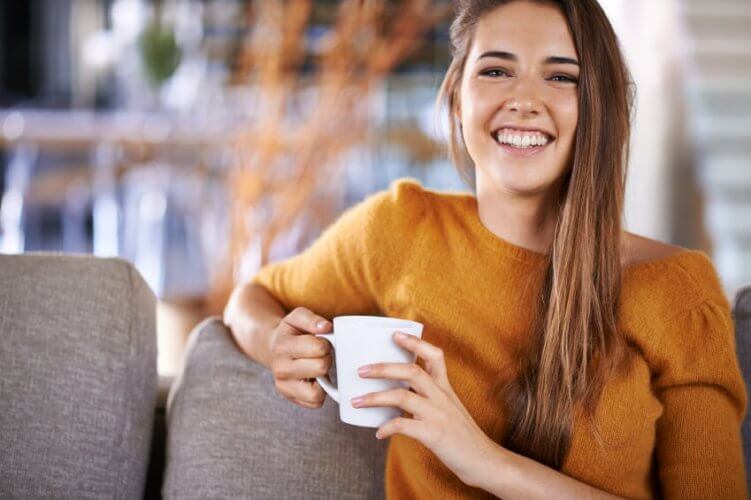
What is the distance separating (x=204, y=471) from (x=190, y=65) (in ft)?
16.6

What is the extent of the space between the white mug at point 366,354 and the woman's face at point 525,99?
335 millimetres

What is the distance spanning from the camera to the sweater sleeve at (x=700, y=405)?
1.00 meters

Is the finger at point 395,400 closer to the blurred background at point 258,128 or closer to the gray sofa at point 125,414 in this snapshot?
the gray sofa at point 125,414

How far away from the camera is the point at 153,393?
1.29 m

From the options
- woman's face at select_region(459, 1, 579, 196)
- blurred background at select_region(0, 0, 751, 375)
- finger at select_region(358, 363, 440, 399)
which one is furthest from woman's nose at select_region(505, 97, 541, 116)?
finger at select_region(358, 363, 440, 399)

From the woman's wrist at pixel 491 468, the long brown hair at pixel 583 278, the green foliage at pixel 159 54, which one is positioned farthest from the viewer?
the green foliage at pixel 159 54

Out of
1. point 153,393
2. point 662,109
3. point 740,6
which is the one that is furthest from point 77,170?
point 153,393

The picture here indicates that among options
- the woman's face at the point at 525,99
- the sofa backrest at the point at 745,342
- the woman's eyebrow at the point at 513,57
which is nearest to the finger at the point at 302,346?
the woman's face at the point at 525,99

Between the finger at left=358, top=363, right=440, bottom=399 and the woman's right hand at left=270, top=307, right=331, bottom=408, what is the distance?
0.40ft

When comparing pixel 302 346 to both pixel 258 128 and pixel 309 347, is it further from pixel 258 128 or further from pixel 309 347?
pixel 258 128

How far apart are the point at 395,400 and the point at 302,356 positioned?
0.15m

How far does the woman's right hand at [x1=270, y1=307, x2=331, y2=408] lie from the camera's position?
0.97 m

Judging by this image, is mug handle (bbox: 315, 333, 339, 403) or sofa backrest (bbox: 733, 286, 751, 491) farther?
sofa backrest (bbox: 733, 286, 751, 491)

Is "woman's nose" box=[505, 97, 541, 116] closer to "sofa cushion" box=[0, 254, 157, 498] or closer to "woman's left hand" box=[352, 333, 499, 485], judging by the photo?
"woman's left hand" box=[352, 333, 499, 485]
